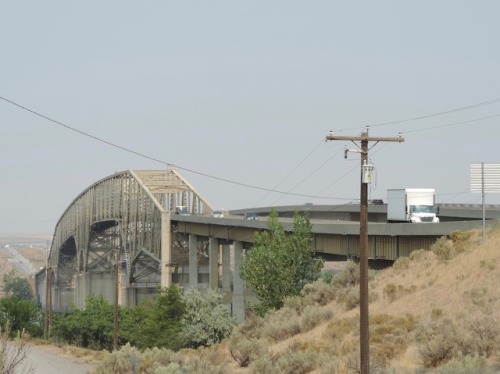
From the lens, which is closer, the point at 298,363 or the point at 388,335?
the point at 298,363

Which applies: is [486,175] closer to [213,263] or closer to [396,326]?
[396,326]

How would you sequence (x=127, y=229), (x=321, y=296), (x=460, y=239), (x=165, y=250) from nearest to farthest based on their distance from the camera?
(x=460, y=239) < (x=321, y=296) < (x=165, y=250) < (x=127, y=229)

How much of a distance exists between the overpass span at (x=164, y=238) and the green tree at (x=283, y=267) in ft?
5.67

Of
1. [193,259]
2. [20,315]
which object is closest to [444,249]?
[20,315]

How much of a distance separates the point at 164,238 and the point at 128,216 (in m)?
24.1

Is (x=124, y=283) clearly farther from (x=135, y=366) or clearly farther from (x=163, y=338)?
(x=135, y=366)

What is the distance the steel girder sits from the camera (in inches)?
5285

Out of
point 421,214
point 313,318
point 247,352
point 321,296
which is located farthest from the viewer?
point 421,214

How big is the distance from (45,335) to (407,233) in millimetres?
43129

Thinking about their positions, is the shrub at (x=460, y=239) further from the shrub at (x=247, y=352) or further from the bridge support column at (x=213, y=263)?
the bridge support column at (x=213, y=263)

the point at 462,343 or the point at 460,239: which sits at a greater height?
the point at 460,239

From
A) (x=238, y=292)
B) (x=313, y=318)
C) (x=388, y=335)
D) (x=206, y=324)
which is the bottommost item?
(x=238, y=292)

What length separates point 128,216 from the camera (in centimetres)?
14662

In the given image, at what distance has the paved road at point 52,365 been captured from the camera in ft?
184
